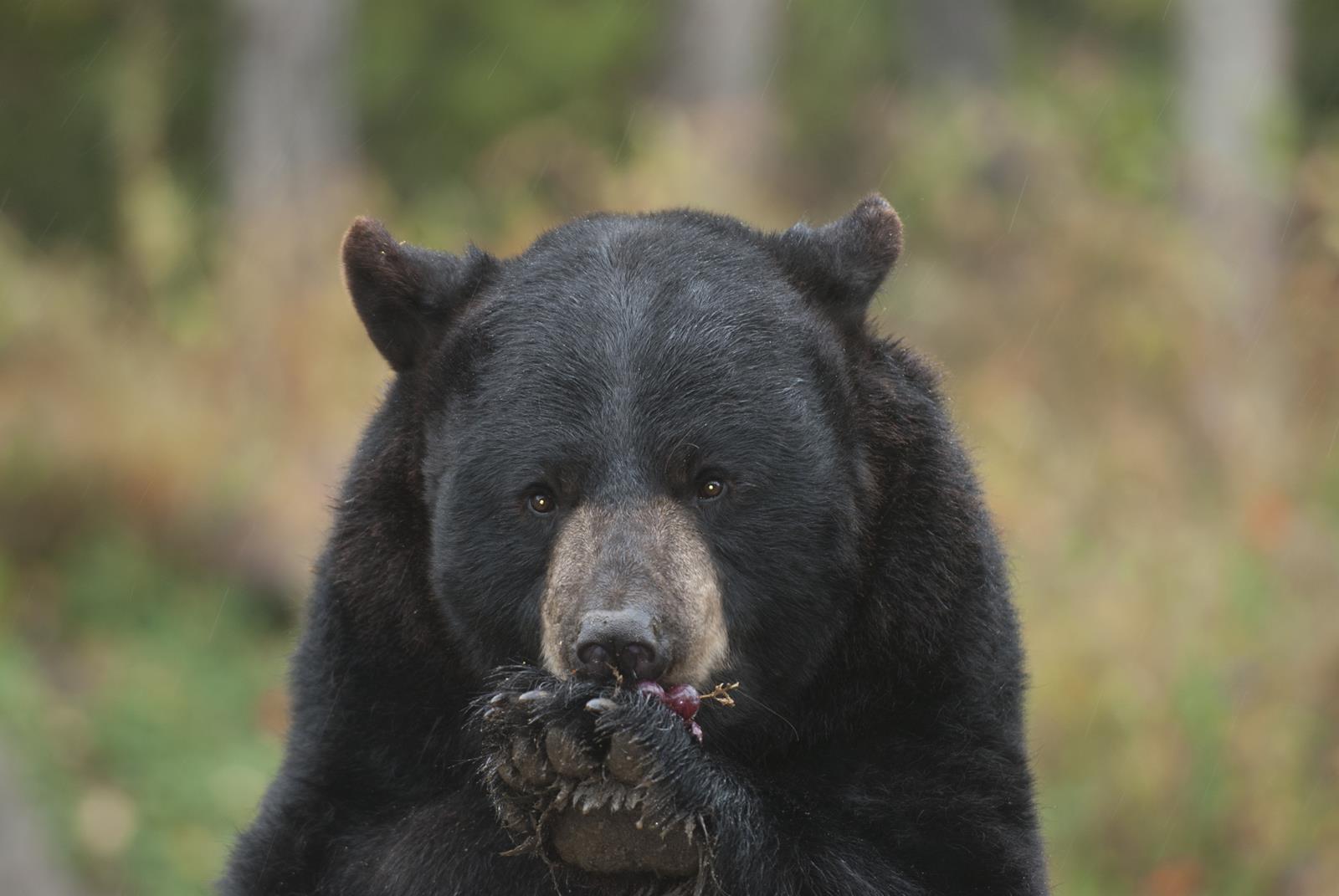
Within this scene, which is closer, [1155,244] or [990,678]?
[990,678]

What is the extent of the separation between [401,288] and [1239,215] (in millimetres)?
10602

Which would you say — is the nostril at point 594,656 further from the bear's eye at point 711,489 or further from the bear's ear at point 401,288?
the bear's ear at point 401,288

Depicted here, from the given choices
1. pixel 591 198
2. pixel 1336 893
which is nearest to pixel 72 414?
pixel 591 198

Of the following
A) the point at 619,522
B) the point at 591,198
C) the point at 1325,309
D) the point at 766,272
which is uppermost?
the point at 591,198

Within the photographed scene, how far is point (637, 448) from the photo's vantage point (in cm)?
400

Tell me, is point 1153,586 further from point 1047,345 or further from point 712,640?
point 712,640

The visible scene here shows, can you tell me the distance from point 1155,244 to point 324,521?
4990 millimetres

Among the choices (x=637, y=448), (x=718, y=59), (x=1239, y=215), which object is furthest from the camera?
(x=718, y=59)

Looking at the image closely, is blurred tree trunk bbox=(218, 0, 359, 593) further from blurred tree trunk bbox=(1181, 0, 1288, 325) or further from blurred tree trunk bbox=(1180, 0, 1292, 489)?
blurred tree trunk bbox=(1181, 0, 1288, 325)

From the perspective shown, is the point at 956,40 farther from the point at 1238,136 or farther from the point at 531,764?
the point at 531,764

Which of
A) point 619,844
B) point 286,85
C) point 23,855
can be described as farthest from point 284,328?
point 619,844

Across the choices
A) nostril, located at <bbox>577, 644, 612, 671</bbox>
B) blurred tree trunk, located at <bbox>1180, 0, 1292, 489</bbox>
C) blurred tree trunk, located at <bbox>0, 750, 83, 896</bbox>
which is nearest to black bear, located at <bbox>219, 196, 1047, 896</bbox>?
nostril, located at <bbox>577, 644, 612, 671</bbox>

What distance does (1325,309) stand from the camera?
8.57 m

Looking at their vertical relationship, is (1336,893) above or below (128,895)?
above
